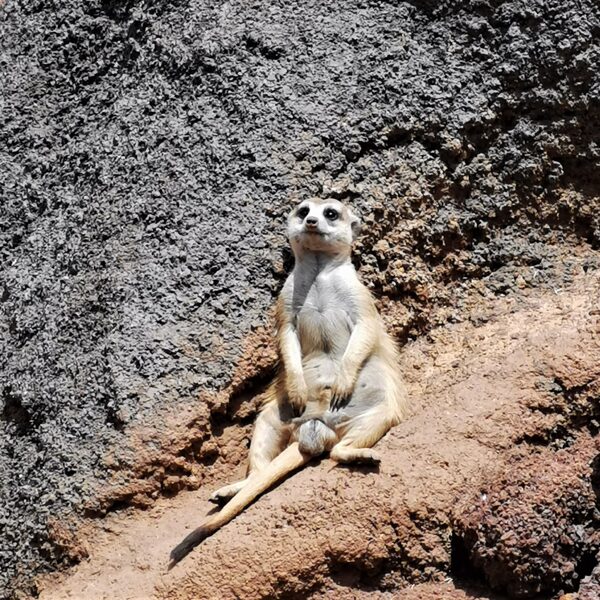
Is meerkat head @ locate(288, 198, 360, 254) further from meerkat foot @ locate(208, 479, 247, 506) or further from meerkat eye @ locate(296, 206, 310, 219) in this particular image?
meerkat foot @ locate(208, 479, 247, 506)

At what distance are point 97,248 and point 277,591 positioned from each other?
1.66 metres

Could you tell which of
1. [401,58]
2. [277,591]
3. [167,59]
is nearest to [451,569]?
[277,591]

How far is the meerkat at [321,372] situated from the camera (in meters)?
3.84

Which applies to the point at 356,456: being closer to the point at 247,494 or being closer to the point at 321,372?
the point at 247,494

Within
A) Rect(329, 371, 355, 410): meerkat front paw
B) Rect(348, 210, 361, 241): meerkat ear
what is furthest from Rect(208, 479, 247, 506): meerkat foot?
Rect(348, 210, 361, 241): meerkat ear

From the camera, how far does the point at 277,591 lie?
357 centimetres

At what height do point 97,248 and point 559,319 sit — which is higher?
point 97,248

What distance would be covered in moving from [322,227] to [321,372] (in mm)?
519

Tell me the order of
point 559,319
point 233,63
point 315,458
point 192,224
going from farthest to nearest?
point 233,63, point 192,224, point 559,319, point 315,458

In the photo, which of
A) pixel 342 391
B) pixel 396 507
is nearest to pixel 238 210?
pixel 342 391

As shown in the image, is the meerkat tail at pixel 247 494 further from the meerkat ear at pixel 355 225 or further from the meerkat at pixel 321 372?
the meerkat ear at pixel 355 225

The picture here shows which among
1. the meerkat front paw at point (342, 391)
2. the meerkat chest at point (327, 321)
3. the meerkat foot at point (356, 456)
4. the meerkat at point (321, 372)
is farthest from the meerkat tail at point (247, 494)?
the meerkat chest at point (327, 321)

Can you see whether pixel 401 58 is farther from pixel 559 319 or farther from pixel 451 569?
pixel 451 569

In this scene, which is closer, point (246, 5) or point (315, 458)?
point (315, 458)
